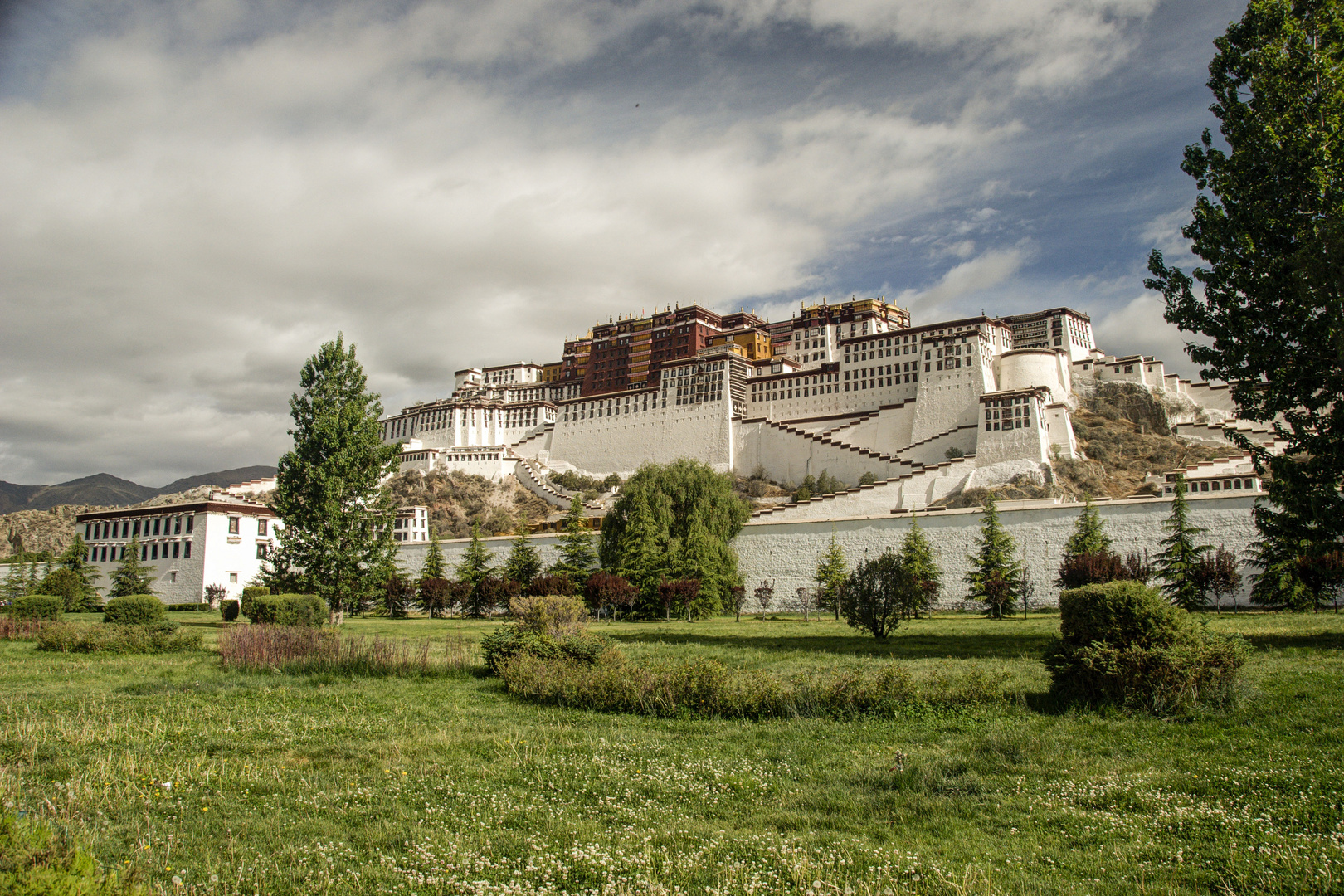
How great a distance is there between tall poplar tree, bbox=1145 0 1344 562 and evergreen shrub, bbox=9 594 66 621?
30.8 meters

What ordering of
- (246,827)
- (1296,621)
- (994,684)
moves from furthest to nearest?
1. (1296,621)
2. (994,684)
3. (246,827)

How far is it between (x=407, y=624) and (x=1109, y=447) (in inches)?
2040

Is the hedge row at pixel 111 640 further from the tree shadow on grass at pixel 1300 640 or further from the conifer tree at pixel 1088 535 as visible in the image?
the conifer tree at pixel 1088 535

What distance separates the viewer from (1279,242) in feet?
52.4

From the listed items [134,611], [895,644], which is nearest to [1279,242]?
[895,644]

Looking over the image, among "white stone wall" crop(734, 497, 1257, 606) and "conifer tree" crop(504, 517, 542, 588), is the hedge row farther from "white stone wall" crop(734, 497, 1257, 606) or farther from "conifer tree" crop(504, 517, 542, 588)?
"white stone wall" crop(734, 497, 1257, 606)

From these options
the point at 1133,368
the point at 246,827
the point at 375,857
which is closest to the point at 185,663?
the point at 246,827

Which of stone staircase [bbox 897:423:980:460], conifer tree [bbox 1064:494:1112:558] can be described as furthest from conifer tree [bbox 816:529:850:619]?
stone staircase [bbox 897:423:980:460]

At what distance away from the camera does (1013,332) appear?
7850 centimetres

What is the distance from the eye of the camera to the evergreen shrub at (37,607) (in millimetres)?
24406

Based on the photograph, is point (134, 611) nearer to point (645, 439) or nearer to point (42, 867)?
point (42, 867)

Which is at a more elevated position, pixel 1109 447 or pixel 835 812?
pixel 1109 447

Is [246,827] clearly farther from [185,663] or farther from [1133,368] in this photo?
[1133,368]

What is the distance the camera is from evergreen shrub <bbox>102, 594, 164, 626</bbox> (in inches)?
829
